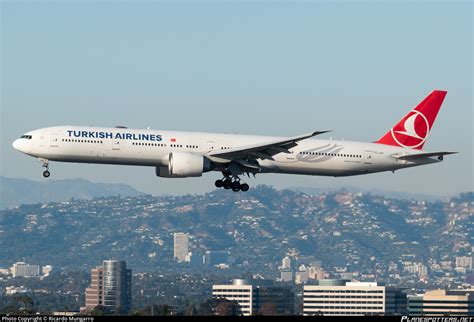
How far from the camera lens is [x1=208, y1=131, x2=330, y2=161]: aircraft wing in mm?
64000

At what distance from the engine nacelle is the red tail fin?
1476 centimetres

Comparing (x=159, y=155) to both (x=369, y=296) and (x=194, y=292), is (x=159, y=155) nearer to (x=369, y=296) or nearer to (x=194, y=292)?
(x=369, y=296)

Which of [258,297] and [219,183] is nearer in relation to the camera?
[219,183]

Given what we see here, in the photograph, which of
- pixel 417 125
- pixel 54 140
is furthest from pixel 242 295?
pixel 54 140

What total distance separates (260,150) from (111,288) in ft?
306

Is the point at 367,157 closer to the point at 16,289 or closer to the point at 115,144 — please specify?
the point at 115,144

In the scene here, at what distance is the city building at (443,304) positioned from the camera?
419ft

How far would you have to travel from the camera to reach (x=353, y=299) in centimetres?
13888

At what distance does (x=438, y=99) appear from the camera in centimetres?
Answer: 7831

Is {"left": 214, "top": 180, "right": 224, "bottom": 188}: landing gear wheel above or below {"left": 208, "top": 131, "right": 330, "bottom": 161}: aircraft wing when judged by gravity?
below

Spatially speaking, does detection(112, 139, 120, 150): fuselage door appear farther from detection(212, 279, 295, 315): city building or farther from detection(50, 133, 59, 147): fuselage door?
detection(212, 279, 295, 315): city building

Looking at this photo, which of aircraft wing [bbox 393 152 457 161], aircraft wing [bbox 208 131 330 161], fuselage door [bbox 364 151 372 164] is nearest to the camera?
aircraft wing [bbox 208 131 330 161]

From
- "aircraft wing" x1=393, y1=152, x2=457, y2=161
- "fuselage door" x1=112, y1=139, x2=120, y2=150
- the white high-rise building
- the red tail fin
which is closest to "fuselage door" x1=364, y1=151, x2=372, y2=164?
"aircraft wing" x1=393, y1=152, x2=457, y2=161

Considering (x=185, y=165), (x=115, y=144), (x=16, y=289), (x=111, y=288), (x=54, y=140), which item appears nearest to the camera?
(x=54, y=140)
